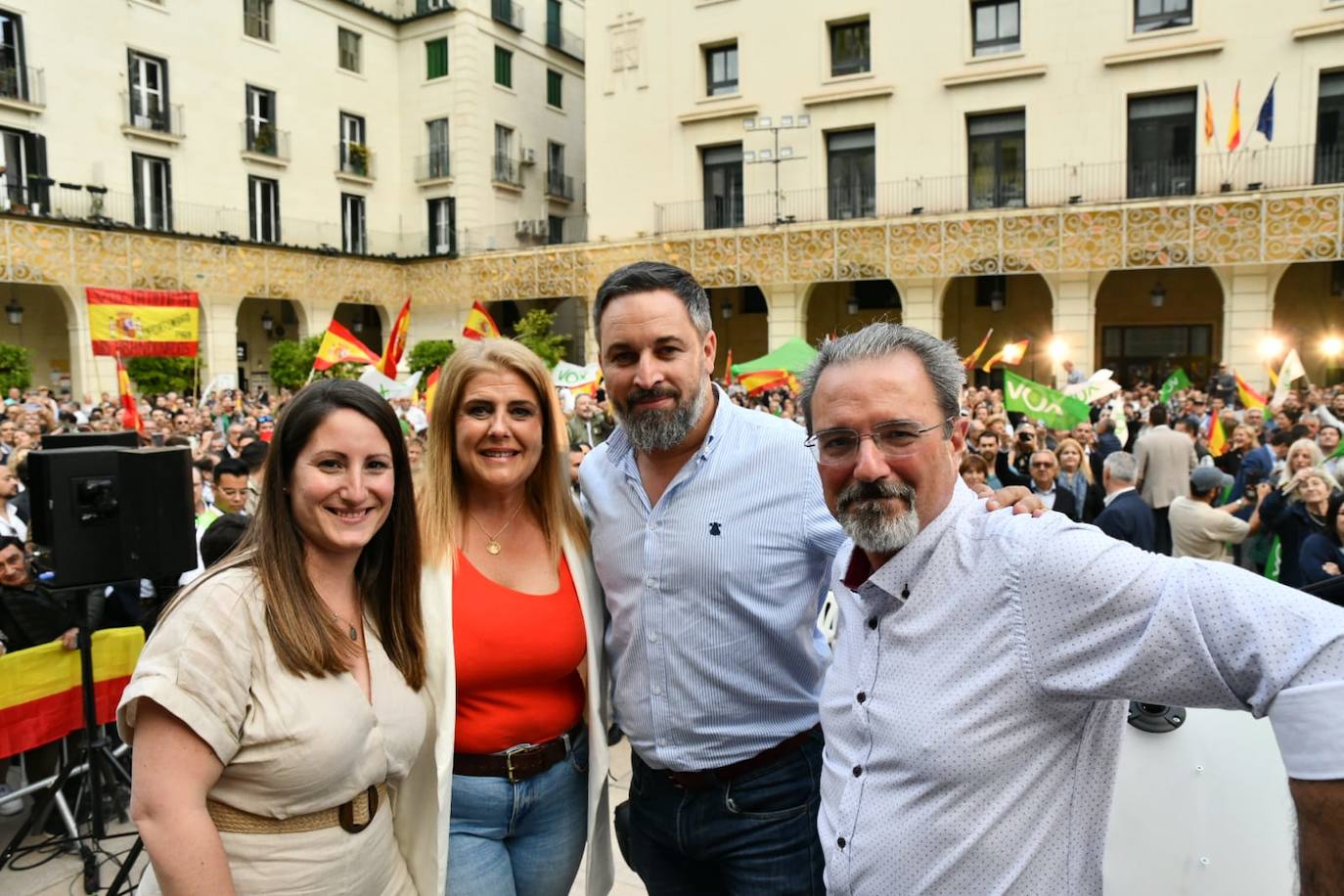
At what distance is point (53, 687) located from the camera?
192 inches

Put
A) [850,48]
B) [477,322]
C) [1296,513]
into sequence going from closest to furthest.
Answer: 1. [1296,513]
2. [477,322]
3. [850,48]

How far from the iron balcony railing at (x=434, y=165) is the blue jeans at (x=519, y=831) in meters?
30.2

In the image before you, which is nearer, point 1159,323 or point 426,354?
point 1159,323

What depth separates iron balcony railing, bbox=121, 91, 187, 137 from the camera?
24.3 m

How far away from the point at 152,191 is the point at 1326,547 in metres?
27.6

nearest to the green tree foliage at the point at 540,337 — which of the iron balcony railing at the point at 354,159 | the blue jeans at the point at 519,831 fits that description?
the iron balcony railing at the point at 354,159

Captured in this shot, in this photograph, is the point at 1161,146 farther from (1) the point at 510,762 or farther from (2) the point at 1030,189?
(1) the point at 510,762

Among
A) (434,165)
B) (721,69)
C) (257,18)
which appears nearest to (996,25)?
(721,69)

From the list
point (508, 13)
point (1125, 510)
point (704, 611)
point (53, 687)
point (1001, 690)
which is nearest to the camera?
point (1001, 690)

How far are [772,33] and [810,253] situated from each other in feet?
20.3

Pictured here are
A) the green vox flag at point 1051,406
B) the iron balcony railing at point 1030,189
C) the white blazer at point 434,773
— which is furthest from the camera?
the iron balcony railing at point 1030,189

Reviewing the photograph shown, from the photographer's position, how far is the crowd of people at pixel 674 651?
156 cm

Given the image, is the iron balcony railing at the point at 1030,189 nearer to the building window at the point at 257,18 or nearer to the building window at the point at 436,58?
the building window at the point at 436,58

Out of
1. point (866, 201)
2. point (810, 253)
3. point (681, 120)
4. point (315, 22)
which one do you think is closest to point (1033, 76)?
point (866, 201)
